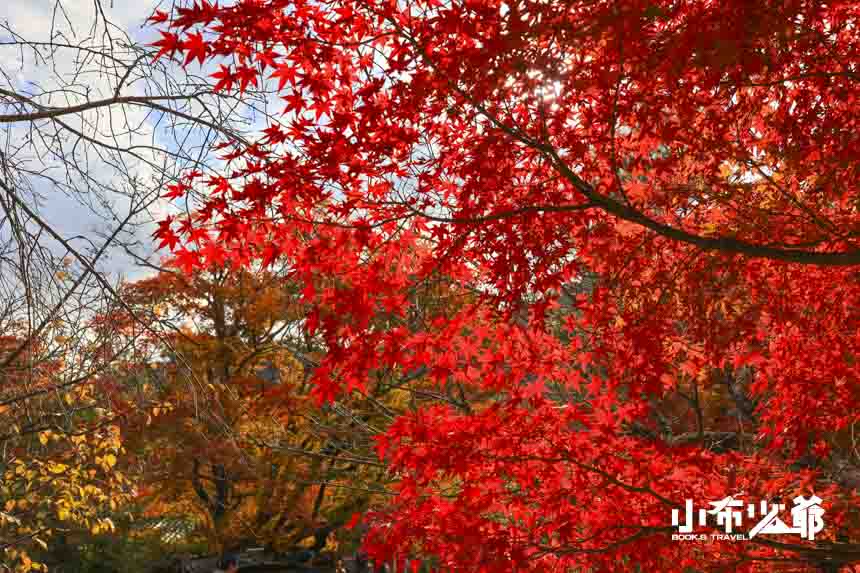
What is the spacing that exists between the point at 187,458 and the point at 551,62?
10805 millimetres

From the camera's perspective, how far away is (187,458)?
38.1 feet

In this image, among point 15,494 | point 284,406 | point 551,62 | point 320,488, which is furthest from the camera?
point 320,488

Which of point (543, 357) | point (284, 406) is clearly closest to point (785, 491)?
point (543, 357)

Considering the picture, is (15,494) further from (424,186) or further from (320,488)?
(424,186)
